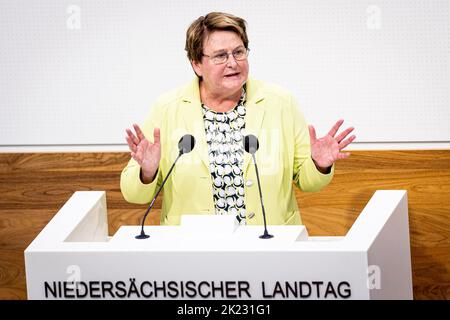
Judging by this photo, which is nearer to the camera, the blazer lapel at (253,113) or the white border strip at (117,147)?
the blazer lapel at (253,113)

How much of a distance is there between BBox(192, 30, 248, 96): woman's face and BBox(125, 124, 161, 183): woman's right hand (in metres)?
0.37

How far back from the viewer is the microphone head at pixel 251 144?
12.6 feet

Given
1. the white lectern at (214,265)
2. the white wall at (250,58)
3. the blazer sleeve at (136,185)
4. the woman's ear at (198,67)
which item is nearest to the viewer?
the white lectern at (214,265)

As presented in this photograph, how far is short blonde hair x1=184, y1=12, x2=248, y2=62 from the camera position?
4242mm

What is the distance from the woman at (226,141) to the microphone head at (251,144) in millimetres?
374

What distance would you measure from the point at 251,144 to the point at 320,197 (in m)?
1.55

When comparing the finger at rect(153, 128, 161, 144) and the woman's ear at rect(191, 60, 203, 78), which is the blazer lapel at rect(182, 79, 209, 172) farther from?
the finger at rect(153, 128, 161, 144)

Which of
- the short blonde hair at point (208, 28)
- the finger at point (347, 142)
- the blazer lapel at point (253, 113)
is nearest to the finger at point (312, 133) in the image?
the finger at point (347, 142)

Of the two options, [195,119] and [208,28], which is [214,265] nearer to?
[195,119]

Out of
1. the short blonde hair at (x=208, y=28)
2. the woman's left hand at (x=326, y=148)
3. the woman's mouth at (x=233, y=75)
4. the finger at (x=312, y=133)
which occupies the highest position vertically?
the short blonde hair at (x=208, y=28)

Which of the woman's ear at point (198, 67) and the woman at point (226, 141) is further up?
the woman's ear at point (198, 67)

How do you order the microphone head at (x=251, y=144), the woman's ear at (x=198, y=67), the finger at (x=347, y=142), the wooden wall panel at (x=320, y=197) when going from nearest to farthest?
the microphone head at (x=251, y=144) < the finger at (x=347, y=142) < the woman's ear at (x=198, y=67) < the wooden wall panel at (x=320, y=197)

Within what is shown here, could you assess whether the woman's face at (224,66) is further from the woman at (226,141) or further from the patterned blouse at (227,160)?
the patterned blouse at (227,160)
